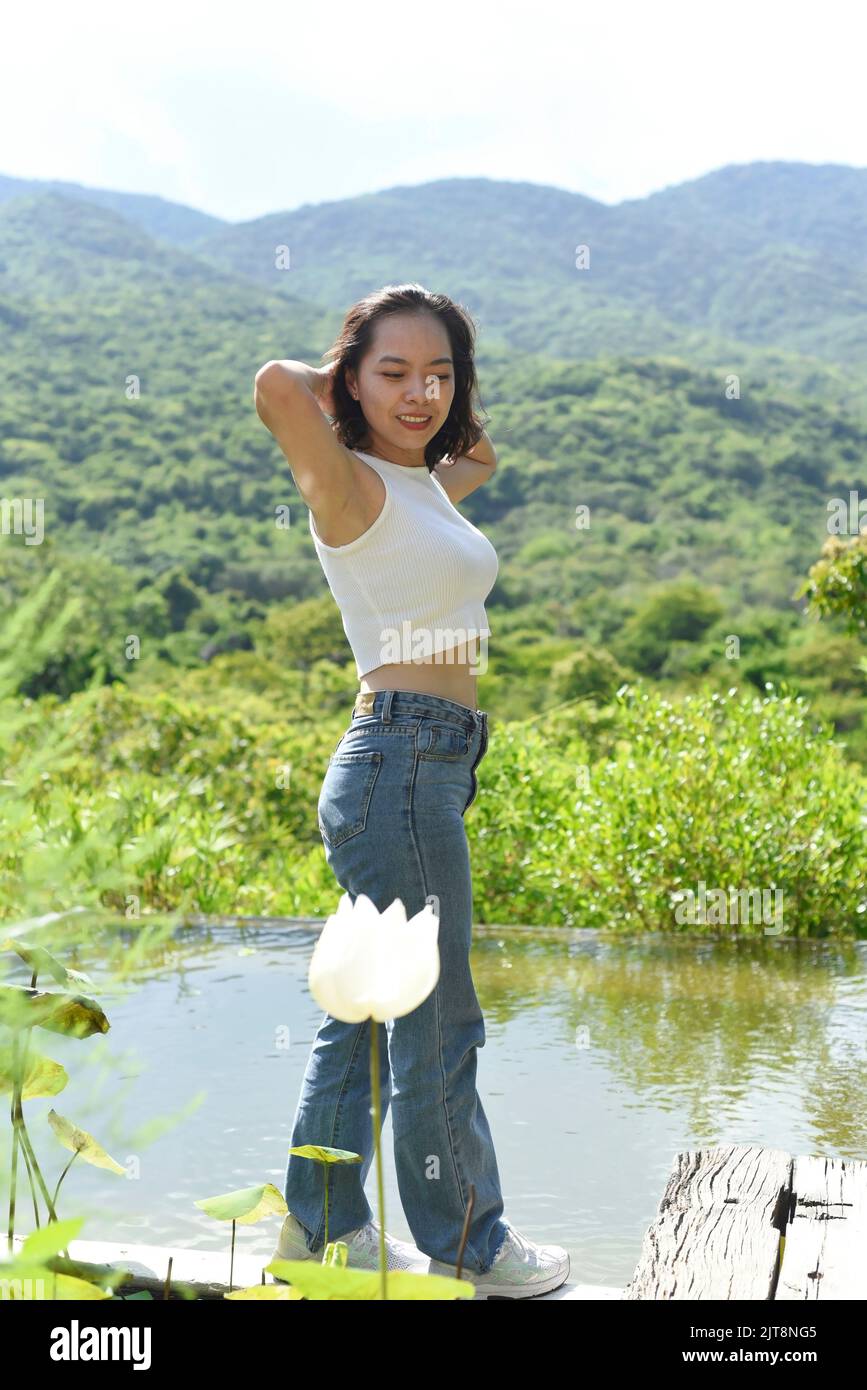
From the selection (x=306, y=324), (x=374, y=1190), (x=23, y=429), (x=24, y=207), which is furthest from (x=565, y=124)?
(x=374, y=1190)

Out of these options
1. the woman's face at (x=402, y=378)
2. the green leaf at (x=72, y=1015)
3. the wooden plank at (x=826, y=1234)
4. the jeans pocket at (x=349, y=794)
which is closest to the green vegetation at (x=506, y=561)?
the green leaf at (x=72, y=1015)

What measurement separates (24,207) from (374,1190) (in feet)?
198

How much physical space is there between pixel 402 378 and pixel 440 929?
780mm

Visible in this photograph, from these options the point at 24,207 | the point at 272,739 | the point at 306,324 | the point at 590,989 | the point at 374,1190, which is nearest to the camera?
the point at 374,1190

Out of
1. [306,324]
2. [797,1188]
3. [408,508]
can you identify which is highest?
[306,324]

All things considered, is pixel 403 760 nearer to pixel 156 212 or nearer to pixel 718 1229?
pixel 718 1229

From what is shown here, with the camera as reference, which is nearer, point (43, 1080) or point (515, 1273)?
point (43, 1080)

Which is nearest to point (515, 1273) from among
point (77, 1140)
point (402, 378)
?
point (77, 1140)

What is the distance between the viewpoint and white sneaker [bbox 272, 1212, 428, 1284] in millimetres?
2020

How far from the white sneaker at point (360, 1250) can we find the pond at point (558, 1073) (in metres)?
0.35

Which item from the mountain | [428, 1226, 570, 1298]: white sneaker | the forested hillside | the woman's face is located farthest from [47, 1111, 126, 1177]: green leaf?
the mountain

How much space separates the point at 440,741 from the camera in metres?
1.94
